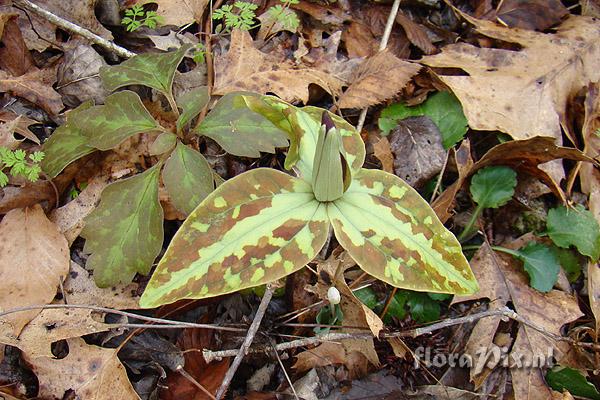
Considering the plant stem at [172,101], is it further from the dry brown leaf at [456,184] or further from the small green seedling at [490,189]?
the small green seedling at [490,189]

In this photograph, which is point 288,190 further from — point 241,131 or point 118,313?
point 118,313

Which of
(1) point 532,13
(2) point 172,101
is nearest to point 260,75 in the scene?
(2) point 172,101

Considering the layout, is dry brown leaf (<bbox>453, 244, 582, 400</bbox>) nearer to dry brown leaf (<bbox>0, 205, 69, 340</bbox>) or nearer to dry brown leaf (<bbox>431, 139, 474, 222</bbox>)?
dry brown leaf (<bbox>431, 139, 474, 222</bbox>)

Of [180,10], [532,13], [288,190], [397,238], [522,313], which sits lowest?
[522,313]

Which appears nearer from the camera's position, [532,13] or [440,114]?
[440,114]

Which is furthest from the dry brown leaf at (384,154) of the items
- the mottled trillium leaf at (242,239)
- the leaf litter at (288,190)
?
the mottled trillium leaf at (242,239)

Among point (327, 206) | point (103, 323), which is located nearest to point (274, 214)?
point (327, 206)

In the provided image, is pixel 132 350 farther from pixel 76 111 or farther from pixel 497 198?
pixel 497 198
